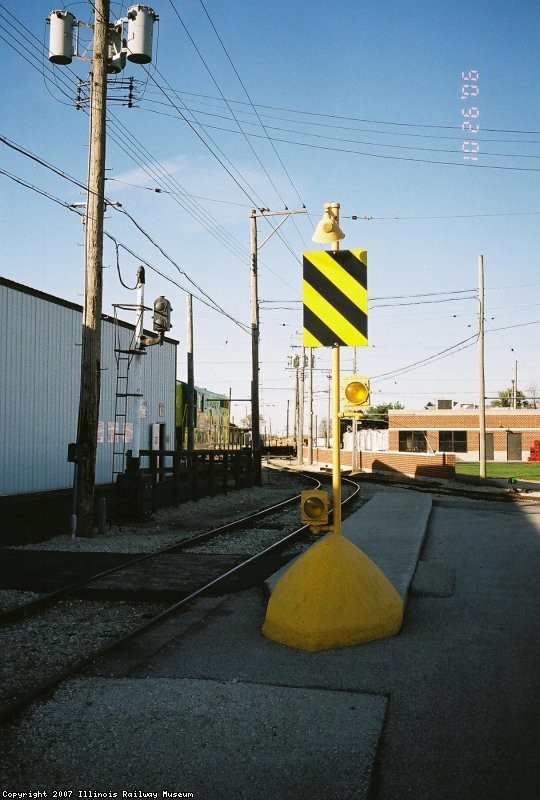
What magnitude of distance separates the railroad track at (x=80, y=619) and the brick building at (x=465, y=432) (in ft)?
167

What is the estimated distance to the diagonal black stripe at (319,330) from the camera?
246 inches

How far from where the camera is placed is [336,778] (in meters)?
3.29

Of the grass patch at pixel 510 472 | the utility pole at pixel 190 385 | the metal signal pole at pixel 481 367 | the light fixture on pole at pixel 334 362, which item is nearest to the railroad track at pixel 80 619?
the light fixture on pole at pixel 334 362

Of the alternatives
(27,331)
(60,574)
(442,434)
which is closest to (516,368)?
(442,434)

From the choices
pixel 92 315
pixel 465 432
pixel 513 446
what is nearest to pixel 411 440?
pixel 465 432

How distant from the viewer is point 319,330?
249 inches

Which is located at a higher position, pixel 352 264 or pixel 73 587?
pixel 352 264

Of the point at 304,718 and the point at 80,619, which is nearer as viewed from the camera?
the point at 304,718

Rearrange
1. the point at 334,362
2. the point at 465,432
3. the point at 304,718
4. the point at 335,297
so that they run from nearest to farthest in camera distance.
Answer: the point at 304,718 → the point at 334,362 → the point at 335,297 → the point at 465,432

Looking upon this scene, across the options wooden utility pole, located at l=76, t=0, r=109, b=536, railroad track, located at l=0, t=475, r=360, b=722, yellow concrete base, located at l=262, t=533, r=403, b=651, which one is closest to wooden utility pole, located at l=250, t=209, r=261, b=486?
wooden utility pole, located at l=76, t=0, r=109, b=536

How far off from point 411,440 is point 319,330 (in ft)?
183

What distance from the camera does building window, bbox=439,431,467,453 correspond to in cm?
6159

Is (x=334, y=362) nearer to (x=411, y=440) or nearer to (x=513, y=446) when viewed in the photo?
(x=411, y=440)

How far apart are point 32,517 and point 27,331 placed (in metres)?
5.69
